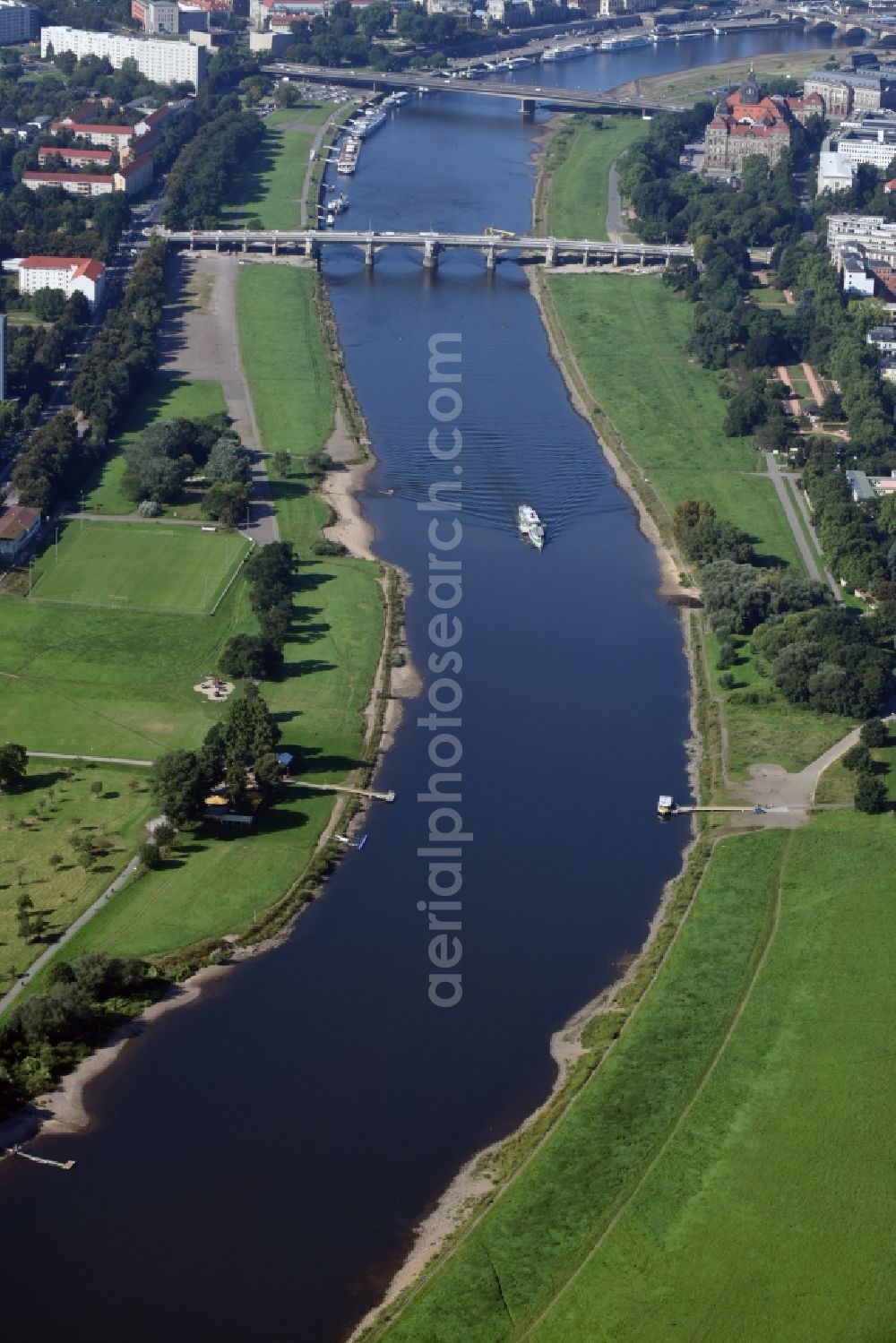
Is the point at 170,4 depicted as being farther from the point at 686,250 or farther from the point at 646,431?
the point at 646,431

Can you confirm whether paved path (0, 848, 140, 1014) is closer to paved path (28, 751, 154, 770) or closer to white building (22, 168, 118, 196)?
paved path (28, 751, 154, 770)

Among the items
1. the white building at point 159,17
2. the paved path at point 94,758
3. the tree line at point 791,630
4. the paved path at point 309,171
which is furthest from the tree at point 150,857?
the white building at point 159,17

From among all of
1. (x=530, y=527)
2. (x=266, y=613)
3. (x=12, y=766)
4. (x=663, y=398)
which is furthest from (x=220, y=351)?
(x=12, y=766)

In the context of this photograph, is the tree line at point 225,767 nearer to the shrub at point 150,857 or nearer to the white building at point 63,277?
the shrub at point 150,857

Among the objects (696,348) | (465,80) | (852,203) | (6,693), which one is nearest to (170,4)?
(465,80)

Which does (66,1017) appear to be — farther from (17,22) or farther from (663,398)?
(17,22)

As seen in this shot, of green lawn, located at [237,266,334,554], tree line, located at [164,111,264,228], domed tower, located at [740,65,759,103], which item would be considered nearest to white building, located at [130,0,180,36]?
tree line, located at [164,111,264,228]

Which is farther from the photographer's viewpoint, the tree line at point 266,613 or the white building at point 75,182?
the white building at point 75,182
